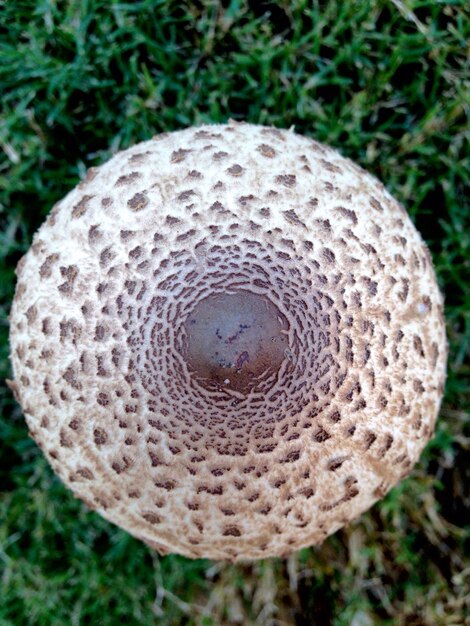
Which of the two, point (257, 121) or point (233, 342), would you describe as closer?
point (233, 342)

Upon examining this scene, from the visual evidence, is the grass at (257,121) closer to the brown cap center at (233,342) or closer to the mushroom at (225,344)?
the mushroom at (225,344)

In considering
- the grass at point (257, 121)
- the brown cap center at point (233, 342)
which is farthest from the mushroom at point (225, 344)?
the grass at point (257, 121)

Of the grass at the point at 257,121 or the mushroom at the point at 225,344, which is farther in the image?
the grass at the point at 257,121

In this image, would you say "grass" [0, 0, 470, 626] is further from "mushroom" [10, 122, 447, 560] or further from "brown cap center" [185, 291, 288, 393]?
"brown cap center" [185, 291, 288, 393]

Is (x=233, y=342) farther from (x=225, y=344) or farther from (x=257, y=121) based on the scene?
(x=257, y=121)

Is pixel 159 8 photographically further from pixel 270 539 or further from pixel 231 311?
pixel 270 539

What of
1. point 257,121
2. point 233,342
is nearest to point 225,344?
point 233,342
